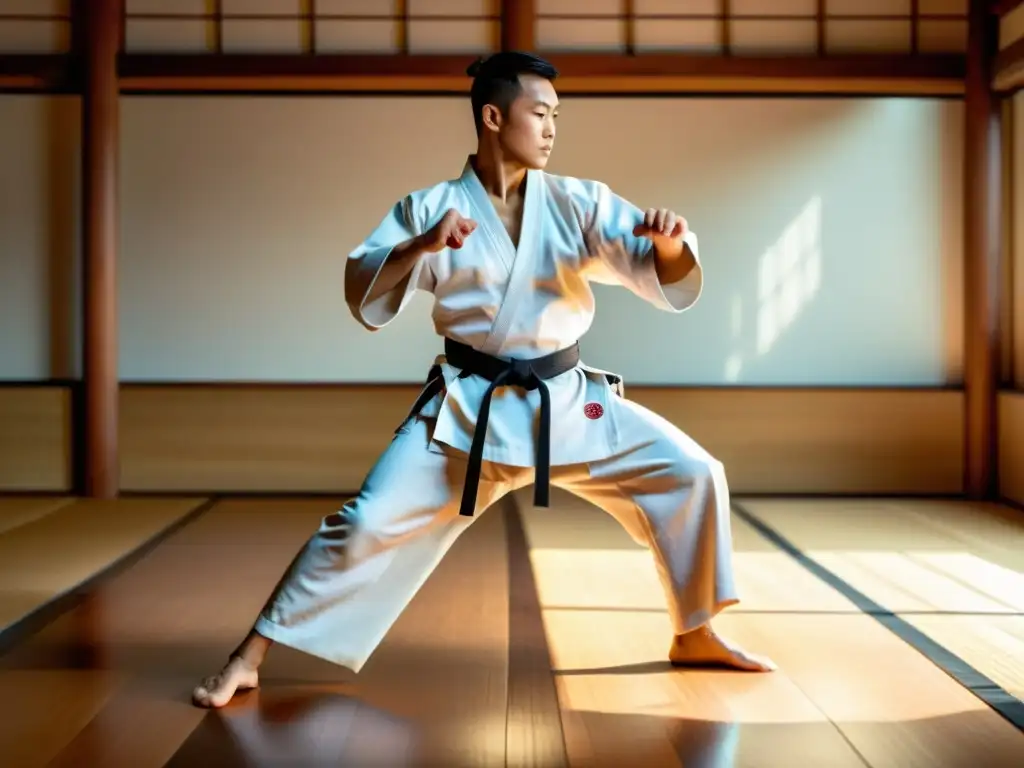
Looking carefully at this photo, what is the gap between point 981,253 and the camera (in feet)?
17.1

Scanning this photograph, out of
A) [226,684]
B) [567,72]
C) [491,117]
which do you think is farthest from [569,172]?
[226,684]

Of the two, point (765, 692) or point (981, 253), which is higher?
point (981, 253)

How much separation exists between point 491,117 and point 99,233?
335cm

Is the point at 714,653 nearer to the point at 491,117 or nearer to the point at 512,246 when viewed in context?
the point at 512,246

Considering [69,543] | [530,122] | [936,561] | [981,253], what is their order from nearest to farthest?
[530,122] → [936,561] → [69,543] → [981,253]

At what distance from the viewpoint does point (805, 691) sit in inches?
93.4

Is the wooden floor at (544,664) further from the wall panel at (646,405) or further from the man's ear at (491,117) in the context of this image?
the man's ear at (491,117)

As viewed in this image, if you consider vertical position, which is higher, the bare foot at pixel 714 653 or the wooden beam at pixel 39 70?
the wooden beam at pixel 39 70

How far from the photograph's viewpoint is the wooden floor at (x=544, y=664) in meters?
2.05

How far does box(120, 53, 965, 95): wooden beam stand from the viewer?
17.0 ft

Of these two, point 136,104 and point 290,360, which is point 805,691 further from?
point 136,104

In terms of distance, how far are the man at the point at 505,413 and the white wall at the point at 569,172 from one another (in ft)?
9.82

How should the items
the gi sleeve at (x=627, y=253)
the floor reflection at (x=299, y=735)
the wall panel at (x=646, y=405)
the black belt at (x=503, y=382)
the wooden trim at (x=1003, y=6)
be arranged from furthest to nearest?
the wall panel at (x=646, y=405)
the wooden trim at (x=1003, y=6)
the gi sleeve at (x=627, y=253)
the black belt at (x=503, y=382)
the floor reflection at (x=299, y=735)

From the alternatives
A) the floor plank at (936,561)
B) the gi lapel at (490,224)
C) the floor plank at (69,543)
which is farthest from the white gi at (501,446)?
the floor plank at (69,543)
